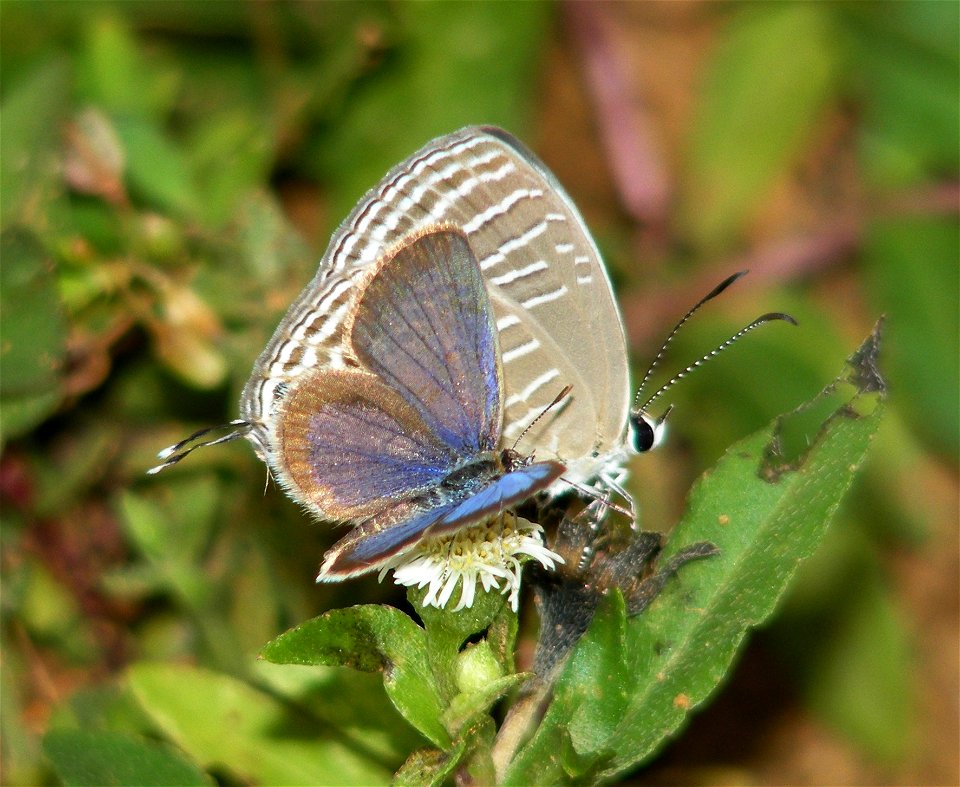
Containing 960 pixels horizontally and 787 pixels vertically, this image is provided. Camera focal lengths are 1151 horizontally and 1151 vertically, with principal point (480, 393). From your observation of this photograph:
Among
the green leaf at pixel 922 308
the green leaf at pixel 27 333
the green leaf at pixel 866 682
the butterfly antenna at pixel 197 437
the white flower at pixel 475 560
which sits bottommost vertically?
the green leaf at pixel 866 682

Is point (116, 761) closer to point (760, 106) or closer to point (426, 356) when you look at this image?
point (426, 356)

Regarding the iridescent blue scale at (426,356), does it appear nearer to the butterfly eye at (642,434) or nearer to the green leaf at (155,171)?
the butterfly eye at (642,434)

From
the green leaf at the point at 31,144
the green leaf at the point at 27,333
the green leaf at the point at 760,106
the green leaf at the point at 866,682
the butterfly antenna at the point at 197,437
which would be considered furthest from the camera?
the green leaf at the point at 760,106

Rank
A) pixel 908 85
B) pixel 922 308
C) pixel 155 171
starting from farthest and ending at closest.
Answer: pixel 908 85 → pixel 922 308 → pixel 155 171

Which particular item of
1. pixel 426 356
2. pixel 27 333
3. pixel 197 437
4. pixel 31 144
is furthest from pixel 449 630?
pixel 31 144

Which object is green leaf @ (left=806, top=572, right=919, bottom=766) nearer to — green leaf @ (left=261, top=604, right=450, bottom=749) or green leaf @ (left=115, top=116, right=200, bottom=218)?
green leaf @ (left=261, top=604, right=450, bottom=749)

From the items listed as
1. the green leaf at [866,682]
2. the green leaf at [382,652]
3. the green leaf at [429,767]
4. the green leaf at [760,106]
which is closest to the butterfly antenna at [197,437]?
the green leaf at [382,652]

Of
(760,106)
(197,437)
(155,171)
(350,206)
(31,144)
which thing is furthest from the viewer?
(760,106)
